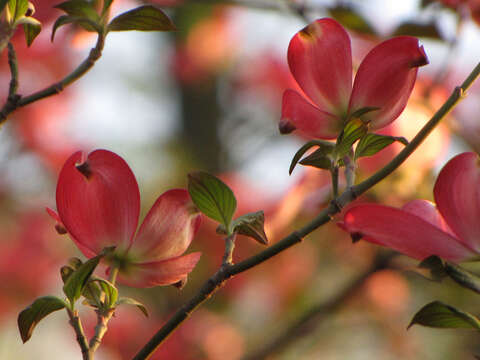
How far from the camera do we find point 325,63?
0.41 metres

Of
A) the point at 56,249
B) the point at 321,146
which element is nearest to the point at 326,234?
the point at 56,249

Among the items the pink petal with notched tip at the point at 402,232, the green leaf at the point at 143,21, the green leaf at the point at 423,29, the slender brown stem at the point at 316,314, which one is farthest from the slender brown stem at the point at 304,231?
the slender brown stem at the point at 316,314

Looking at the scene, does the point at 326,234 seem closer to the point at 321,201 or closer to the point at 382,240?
the point at 321,201

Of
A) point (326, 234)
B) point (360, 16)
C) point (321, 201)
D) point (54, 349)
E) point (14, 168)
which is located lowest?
point (54, 349)

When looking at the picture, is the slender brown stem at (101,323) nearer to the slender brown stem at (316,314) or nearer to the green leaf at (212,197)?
the green leaf at (212,197)

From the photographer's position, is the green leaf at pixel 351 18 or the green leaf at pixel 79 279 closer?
the green leaf at pixel 79 279

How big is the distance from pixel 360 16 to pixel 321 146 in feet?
1.52

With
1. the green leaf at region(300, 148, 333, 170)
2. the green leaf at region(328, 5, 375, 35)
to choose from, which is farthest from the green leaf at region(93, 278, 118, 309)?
the green leaf at region(328, 5, 375, 35)

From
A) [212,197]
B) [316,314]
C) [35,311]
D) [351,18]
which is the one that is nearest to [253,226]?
[212,197]

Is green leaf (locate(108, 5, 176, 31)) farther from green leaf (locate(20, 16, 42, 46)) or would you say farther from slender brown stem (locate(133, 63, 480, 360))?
slender brown stem (locate(133, 63, 480, 360))

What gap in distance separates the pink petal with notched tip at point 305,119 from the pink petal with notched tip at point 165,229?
0.08 m

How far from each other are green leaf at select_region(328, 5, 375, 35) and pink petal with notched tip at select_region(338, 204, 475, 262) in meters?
0.49

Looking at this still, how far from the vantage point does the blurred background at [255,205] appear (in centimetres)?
100

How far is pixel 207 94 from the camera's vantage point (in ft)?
8.59
